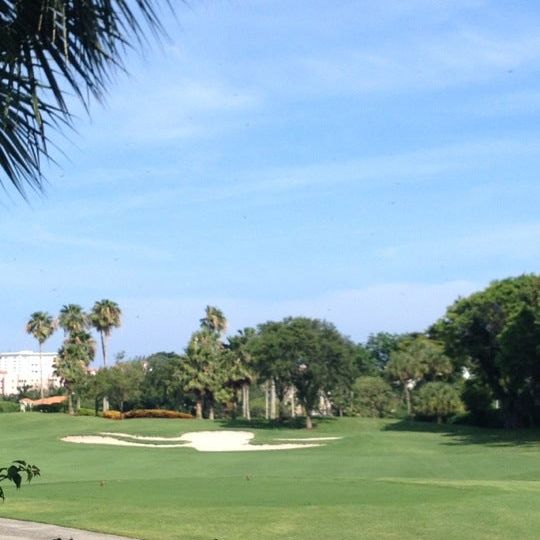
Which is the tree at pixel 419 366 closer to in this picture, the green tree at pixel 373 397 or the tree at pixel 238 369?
the green tree at pixel 373 397

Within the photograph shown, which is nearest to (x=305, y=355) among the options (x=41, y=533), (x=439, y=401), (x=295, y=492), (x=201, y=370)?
(x=439, y=401)

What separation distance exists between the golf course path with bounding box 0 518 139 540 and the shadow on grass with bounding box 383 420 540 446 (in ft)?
108

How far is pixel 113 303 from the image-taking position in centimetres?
8938

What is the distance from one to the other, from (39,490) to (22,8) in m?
24.2

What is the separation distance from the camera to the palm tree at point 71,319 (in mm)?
86562

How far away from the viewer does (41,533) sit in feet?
58.2

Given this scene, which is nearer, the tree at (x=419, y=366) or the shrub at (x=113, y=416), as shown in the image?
the shrub at (x=113, y=416)

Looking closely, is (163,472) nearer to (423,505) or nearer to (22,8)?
(423,505)

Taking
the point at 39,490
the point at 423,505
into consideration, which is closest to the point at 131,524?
the point at 423,505

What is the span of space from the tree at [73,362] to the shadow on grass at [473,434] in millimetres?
26542

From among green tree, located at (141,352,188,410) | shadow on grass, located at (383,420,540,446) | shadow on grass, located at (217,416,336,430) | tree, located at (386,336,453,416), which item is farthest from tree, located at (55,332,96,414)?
shadow on grass, located at (383,420,540,446)

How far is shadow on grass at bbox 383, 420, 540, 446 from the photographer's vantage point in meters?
50.1

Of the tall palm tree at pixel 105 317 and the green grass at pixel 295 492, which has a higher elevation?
the tall palm tree at pixel 105 317

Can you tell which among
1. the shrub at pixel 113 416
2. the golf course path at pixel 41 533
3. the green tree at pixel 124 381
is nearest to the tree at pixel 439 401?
the shrub at pixel 113 416
